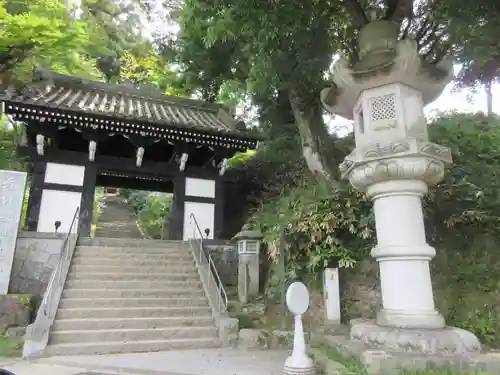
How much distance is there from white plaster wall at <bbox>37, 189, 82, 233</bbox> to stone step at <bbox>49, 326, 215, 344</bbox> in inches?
165

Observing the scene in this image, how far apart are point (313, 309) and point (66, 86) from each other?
9.72 metres

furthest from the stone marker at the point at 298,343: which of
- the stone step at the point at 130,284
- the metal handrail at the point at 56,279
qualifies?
the metal handrail at the point at 56,279

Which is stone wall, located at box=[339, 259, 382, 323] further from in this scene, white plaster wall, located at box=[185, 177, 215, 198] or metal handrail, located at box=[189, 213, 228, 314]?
white plaster wall, located at box=[185, 177, 215, 198]

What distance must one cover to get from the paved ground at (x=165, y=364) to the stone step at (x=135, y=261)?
2.76 metres

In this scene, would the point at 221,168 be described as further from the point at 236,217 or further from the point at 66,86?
the point at 66,86

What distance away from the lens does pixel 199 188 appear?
10.8m

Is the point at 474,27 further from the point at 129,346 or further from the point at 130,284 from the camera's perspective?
the point at 130,284

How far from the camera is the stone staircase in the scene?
5789mm

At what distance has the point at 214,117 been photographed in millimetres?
11938

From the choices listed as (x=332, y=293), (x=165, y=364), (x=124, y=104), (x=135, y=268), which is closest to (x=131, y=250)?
(x=135, y=268)

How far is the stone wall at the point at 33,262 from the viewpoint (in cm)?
778

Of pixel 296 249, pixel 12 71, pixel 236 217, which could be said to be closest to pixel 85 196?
pixel 236 217

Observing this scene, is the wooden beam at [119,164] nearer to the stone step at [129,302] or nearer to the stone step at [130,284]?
the stone step at [130,284]

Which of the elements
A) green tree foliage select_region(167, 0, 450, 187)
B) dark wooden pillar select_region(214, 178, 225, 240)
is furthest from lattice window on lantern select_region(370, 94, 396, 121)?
dark wooden pillar select_region(214, 178, 225, 240)
